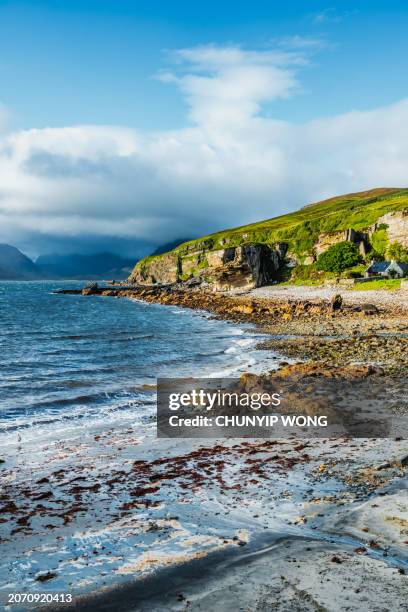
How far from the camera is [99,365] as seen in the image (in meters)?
30.8

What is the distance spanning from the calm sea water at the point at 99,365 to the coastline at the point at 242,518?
15.7 ft

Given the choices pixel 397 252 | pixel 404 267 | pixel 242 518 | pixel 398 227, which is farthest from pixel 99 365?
pixel 398 227

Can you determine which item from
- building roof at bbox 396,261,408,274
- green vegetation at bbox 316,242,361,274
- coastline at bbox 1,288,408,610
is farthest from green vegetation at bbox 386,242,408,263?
coastline at bbox 1,288,408,610

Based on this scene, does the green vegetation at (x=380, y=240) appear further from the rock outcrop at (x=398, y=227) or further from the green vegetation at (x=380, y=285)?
the green vegetation at (x=380, y=285)

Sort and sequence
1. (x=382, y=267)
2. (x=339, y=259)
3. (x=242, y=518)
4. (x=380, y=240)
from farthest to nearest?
(x=380, y=240) → (x=339, y=259) → (x=382, y=267) → (x=242, y=518)

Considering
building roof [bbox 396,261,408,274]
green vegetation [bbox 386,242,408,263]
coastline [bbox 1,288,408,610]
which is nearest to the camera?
coastline [bbox 1,288,408,610]

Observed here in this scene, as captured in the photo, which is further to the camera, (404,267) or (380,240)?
(380,240)

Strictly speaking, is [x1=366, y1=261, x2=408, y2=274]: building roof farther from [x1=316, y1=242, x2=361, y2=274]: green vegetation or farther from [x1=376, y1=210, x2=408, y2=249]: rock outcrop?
[x1=376, y1=210, x2=408, y2=249]: rock outcrop

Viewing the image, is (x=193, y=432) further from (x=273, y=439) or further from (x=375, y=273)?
(x=375, y=273)

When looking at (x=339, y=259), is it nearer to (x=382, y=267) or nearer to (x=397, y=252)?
(x=382, y=267)

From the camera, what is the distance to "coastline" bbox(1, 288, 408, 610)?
629 cm

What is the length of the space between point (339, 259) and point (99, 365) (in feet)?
324

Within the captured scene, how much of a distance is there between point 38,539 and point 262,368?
18.5 meters

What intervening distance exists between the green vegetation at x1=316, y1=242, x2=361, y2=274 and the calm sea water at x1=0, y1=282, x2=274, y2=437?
71.5 meters
